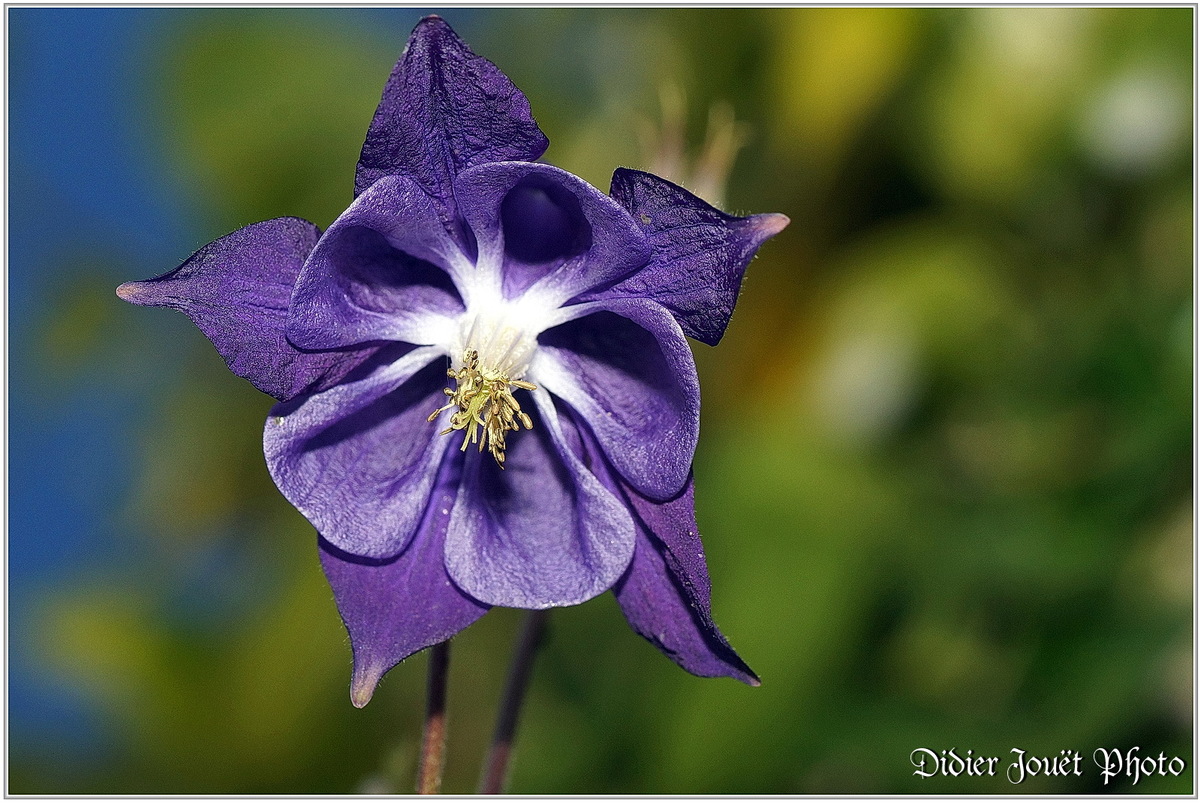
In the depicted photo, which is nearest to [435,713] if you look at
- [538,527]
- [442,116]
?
[538,527]

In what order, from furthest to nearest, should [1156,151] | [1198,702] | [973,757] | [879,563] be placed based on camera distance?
1. [1156,151]
2. [879,563]
3. [973,757]
4. [1198,702]

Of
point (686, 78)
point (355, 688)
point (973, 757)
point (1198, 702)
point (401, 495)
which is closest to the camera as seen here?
point (355, 688)

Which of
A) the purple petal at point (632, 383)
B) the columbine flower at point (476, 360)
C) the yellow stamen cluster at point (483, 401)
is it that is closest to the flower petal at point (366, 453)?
the columbine flower at point (476, 360)

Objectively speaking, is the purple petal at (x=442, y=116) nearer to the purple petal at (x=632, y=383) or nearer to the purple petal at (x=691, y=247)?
the purple petal at (x=691, y=247)

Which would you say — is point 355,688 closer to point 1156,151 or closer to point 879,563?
point 879,563

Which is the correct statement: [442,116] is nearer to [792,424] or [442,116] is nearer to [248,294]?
[248,294]

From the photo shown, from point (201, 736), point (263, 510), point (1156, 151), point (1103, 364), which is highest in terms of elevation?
point (1156, 151)

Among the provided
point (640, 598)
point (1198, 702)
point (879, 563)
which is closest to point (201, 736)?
point (879, 563)
